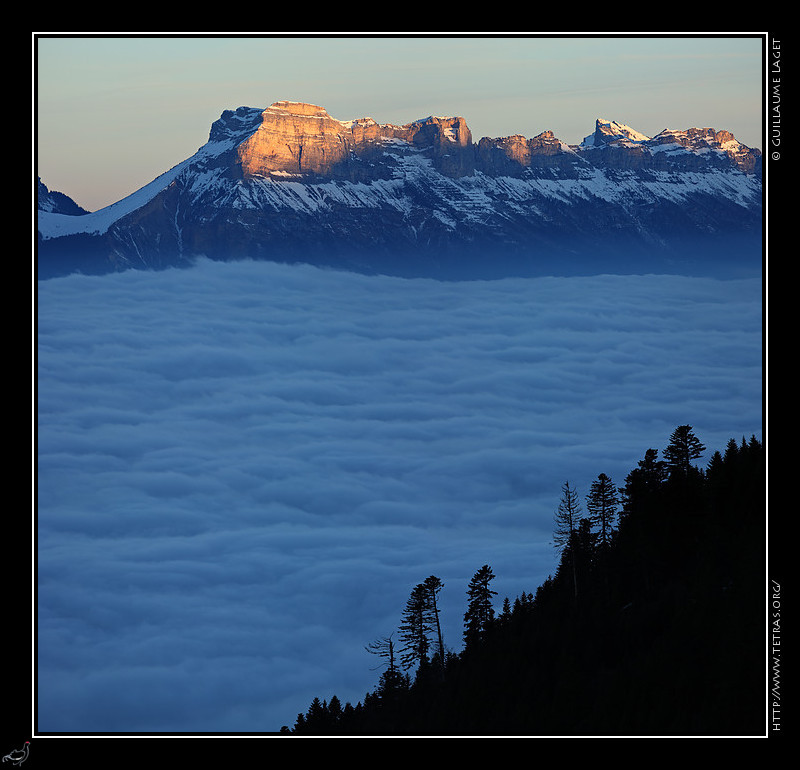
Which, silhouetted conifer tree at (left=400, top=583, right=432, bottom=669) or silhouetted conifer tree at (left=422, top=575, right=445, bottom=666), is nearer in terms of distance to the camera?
silhouetted conifer tree at (left=422, top=575, right=445, bottom=666)

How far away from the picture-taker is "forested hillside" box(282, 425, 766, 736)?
56812mm

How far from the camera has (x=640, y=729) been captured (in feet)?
185

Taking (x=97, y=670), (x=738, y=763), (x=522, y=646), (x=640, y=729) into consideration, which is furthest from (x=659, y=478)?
(x=97, y=670)

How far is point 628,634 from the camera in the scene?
211 ft

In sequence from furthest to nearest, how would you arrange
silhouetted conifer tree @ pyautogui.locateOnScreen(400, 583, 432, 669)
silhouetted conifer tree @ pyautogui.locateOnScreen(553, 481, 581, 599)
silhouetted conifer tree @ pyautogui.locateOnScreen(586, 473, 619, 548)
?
1. silhouetted conifer tree @ pyautogui.locateOnScreen(400, 583, 432, 669)
2. silhouetted conifer tree @ pyautogui.locateOnScreen(586, 473, 619, 548)
3. silhouetted conifer tree @ pyautogui.locateOnScreen(553, 481, 581, 599)
